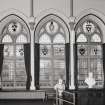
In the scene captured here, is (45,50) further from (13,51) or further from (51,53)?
(13,51)

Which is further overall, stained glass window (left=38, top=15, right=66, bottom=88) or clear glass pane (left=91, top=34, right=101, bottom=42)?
clear glass pane (left=91, top=34, right=101, bottom=42)

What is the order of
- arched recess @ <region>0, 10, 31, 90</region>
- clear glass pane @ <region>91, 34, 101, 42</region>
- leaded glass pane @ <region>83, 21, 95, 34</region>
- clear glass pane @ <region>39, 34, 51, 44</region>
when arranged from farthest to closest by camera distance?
1. clear glass pane @ <region>91, 34, 101, 42</region>
2. leaded glass pane @ <region>83, 21, 95, 34</region>
3. clear glass pane @ <region>39, 34, 51, 44</region>
4. arched recess @ <region>0, 10, 31, 90</region>

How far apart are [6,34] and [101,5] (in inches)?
227

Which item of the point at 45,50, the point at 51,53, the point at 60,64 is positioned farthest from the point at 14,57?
the point at 60,64

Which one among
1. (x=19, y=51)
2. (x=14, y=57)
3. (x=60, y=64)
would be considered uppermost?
(x=19, y=51)

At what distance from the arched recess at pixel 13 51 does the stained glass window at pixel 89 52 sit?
3.10 meters

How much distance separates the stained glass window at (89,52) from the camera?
15.6 m

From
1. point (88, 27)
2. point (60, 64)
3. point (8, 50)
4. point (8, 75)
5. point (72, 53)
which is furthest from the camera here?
point (88, 27)

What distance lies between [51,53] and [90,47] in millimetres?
2329

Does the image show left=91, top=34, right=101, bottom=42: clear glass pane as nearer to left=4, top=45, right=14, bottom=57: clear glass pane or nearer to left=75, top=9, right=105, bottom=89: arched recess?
left=75, top=9, right=105, bottom=89: arched recess

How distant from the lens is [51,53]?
1581 centimetres

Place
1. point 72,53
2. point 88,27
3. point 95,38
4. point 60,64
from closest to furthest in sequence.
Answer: point 72,53 → point 60,64 → point 88,27 → point 95,38

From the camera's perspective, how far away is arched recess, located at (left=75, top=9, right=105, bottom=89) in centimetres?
1548

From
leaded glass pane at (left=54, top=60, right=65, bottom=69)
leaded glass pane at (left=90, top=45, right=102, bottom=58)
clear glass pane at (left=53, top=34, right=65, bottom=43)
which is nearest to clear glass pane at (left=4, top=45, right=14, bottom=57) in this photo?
clear glass pane at (left=53, top=34, right=65, bottom=43)
